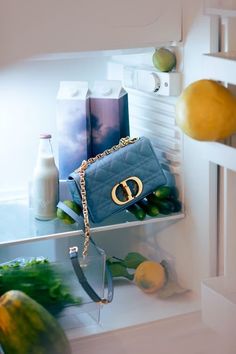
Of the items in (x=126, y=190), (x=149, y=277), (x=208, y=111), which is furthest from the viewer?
(x=149, y=277)

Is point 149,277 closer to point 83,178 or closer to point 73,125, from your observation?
point 83,178

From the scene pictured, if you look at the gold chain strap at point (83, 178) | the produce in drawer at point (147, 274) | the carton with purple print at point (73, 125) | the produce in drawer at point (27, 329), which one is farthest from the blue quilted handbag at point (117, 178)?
the produce in drawer at point (27, 329)

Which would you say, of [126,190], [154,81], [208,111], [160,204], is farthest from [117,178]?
[208,111]

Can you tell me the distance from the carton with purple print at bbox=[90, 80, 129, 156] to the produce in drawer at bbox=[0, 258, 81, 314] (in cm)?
37

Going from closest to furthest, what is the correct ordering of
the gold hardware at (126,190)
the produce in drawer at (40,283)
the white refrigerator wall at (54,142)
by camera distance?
the produce in drawer at (40,283) → the gold hardware at (126,190) → the white refrigerator wall at (54,142)

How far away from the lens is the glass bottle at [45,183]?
1804mm

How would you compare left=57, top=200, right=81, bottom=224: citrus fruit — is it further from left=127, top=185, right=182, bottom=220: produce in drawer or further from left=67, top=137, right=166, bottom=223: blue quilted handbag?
left=127, top=185, right=182, bottom=220: produce in drawer

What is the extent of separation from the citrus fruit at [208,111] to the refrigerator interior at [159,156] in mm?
44

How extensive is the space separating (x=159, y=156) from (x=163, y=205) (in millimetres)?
159

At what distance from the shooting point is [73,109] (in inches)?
74.3

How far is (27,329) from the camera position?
150cm

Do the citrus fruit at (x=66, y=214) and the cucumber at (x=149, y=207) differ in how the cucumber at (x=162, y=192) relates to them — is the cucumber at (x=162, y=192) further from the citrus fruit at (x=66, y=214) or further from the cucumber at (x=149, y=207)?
the citrus fruit at (x=66, y=214)

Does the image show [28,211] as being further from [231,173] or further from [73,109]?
[231,173]

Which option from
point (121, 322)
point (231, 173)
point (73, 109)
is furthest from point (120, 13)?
point (121, 322)
